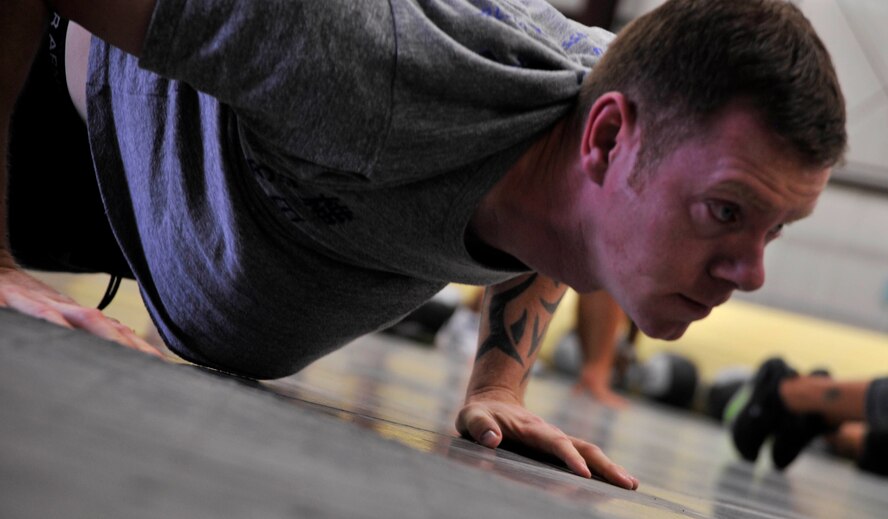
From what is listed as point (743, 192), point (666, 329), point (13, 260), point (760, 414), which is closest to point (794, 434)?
point (760, 414)

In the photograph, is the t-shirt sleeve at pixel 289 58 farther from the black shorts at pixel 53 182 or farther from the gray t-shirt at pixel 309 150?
the black shorts at pixel 53 182

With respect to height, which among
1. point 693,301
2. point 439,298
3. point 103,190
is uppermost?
point 693,301

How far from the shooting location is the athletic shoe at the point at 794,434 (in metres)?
3.12

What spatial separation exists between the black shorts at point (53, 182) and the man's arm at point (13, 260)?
39 centimetres

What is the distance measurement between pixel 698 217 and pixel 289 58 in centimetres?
41

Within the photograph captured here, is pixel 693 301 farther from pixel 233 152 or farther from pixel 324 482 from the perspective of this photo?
pixel 324 482

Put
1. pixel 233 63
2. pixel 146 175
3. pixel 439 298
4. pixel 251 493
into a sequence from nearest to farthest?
pixel 251 493 → pixel 233 63 → pixel 146 175 → pixel 439 298

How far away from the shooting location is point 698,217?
0.96 meters

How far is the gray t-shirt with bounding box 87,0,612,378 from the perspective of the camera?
917 millimetres

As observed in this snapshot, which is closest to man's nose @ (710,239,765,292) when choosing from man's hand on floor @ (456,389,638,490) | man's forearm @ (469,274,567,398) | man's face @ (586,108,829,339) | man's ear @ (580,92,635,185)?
man's face @ (586,108,829,339)

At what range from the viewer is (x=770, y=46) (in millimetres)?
948

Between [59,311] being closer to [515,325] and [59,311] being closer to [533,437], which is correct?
[533,437]

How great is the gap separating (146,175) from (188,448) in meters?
0.87

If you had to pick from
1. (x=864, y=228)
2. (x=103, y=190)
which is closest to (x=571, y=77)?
(x=103, y=190)
